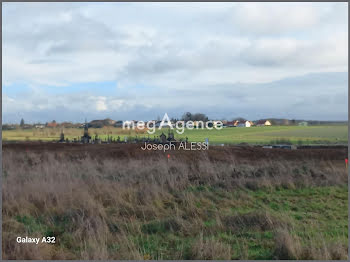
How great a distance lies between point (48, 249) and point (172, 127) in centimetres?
446

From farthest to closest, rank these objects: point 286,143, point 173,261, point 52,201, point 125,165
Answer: point 286,143, point 125,165, point 52,201, point 173,261

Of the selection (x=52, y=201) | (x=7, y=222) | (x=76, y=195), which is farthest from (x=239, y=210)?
(x=7, y=222)

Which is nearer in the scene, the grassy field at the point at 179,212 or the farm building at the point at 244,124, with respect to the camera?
the grassy field at the point at 179,212

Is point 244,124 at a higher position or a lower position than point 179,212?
higher

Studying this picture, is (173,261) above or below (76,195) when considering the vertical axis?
below

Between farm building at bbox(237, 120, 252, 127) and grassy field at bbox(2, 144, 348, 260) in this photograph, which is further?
farm building at bbox(237, 120, 252, 127)

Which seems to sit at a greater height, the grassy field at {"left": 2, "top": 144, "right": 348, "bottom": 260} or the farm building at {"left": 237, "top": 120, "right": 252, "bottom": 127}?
the farm building at {"left": 237, "top": 120, "right": 252, "bottom": 127}

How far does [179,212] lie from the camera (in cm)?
711

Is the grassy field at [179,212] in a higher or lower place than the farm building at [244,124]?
lower

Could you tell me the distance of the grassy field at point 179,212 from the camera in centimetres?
522

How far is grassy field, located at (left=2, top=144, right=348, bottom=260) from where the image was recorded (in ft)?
17.1

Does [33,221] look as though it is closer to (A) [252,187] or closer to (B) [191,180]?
(B) [191,180]

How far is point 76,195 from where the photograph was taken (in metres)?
7.62

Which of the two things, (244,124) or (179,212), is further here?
(244,124)
